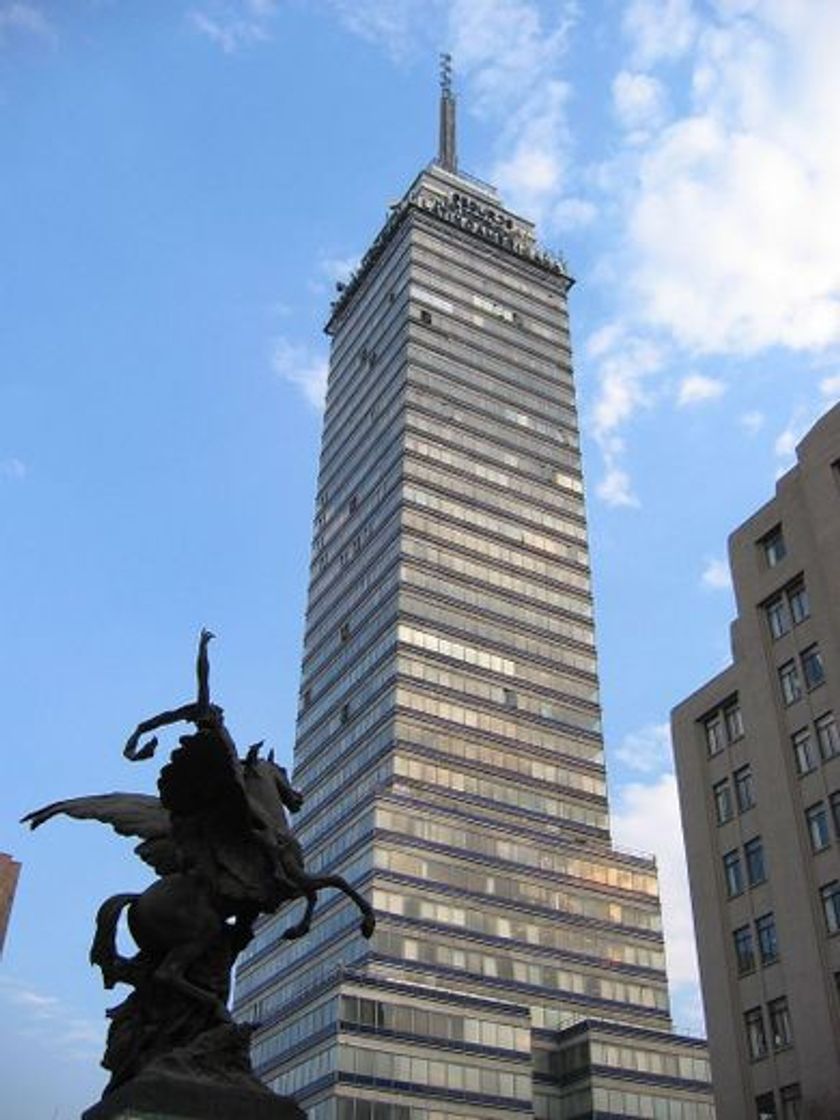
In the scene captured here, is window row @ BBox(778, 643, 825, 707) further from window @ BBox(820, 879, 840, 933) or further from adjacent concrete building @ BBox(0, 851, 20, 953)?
adjacent concrete building @ BBox(0, 851, 20, 953)

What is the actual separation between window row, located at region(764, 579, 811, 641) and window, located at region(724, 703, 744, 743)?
148 inches

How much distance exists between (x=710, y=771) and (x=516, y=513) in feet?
212

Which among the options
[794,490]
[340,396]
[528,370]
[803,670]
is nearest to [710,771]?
[803,670]

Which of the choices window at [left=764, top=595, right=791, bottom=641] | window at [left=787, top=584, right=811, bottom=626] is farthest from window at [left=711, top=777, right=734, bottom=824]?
window at [left=787, top=584, right=811, bottom=626]

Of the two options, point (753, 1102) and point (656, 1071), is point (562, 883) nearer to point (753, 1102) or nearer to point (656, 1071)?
point (656, 1071)

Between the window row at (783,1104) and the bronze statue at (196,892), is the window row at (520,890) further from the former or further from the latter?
the bronze statue at (196,892)

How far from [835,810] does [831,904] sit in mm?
3021

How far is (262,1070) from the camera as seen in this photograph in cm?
7575

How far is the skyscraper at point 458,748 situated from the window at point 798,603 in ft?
122

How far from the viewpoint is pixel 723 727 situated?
160 ft

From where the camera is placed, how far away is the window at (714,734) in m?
48.9

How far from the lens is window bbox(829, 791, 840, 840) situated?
40.5 m

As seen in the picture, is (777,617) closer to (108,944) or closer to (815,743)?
(815,743)

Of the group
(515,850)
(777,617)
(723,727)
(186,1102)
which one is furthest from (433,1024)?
(186,1102)
